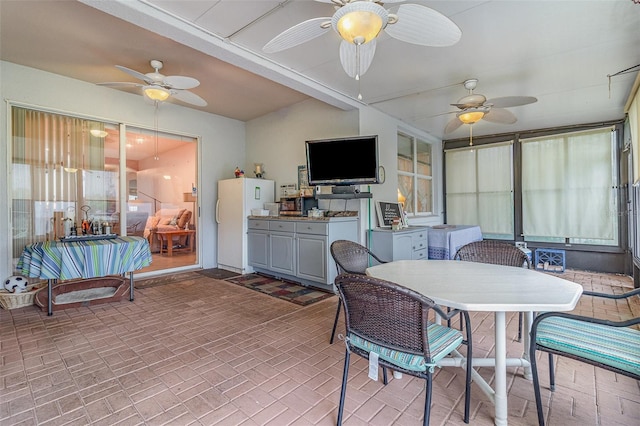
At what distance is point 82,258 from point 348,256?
286cm

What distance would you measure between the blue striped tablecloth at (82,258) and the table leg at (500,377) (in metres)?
3.76

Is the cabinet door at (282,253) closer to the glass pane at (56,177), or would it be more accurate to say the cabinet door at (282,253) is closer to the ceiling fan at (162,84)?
the ceiling fan at (162,84)

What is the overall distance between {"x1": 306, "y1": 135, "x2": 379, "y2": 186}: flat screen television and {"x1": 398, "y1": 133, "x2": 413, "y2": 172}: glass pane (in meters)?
1.75

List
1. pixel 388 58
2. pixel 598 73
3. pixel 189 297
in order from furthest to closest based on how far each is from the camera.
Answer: pixel 189 297, pixel 598 73, pixel 388 58

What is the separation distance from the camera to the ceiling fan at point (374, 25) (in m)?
1.72

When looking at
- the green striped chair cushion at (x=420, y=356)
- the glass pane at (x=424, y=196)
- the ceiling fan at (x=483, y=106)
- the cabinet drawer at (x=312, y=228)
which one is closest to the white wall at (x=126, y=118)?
the cabinet drawer at (x=312, y=228)

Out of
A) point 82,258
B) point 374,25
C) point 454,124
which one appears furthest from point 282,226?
Result: point 374,25

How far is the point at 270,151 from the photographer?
5.50m

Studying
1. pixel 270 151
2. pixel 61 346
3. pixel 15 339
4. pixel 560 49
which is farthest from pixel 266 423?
pixel 270 151

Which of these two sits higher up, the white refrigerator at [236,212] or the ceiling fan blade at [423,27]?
the ceiling fan blade at [423,27]

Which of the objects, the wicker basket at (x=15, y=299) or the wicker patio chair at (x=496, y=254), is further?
the wicker basket at (x=15, y=299)

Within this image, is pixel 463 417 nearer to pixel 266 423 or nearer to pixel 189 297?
pixel 266 423

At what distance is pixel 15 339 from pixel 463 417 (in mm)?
3596

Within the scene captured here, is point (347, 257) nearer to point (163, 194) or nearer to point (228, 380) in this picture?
point (228, 380)
